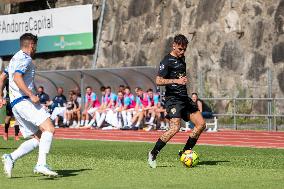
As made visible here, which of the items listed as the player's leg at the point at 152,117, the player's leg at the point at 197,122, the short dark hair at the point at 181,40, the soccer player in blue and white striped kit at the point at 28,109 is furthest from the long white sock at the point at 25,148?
the player's leg at the point at 152,117

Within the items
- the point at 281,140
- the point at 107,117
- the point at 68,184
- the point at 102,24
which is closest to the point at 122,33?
the point at 102,24

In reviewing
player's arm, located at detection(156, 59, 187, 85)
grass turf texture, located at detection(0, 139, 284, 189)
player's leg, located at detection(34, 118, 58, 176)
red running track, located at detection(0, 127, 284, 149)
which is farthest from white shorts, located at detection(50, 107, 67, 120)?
player's leg, located at detection(34, 118, 58, 176)

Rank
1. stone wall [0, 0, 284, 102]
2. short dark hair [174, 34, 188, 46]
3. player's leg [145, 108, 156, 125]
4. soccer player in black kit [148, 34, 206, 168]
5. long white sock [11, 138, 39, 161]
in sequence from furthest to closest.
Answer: stone wall [0, 0, 284, 102]
player's leg [145, 108, 156, 125]
soccer player in black kit [148, 34, 206, 168]
short dark hair [174, 34, 188, 46]
long white sock [11, 138, 39, 161]

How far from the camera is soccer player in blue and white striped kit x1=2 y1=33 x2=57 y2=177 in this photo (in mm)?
12312

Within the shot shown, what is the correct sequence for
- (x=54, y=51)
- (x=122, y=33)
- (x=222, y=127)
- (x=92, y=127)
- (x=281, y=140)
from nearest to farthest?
(x=281, y=140)
(x=222, y=127)
(x=92, y=127)
(x=122, y=33)
(x=54, y=51)

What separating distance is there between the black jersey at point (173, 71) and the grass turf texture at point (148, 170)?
4.15ft

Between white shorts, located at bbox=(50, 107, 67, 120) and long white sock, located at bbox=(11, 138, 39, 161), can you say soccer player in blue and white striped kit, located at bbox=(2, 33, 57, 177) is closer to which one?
long white sock, located at bbox=(11, 138, 39, 161)

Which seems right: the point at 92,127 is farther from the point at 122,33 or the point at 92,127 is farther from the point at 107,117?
the point at 122,33

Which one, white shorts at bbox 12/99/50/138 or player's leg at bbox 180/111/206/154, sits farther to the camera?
player's leg at bbox 180/111/206/154

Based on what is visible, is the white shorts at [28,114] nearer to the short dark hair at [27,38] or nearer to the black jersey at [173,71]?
the short dark hair at [27,38]

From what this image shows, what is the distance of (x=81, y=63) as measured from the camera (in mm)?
40531

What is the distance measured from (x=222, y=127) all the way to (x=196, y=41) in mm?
4500

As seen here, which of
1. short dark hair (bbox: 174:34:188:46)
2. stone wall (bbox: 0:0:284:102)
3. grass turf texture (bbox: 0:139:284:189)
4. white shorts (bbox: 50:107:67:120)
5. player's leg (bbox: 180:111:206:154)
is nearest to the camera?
grass turf texture (bbox: 0:139:284:189)

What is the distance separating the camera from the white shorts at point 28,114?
1235cm
